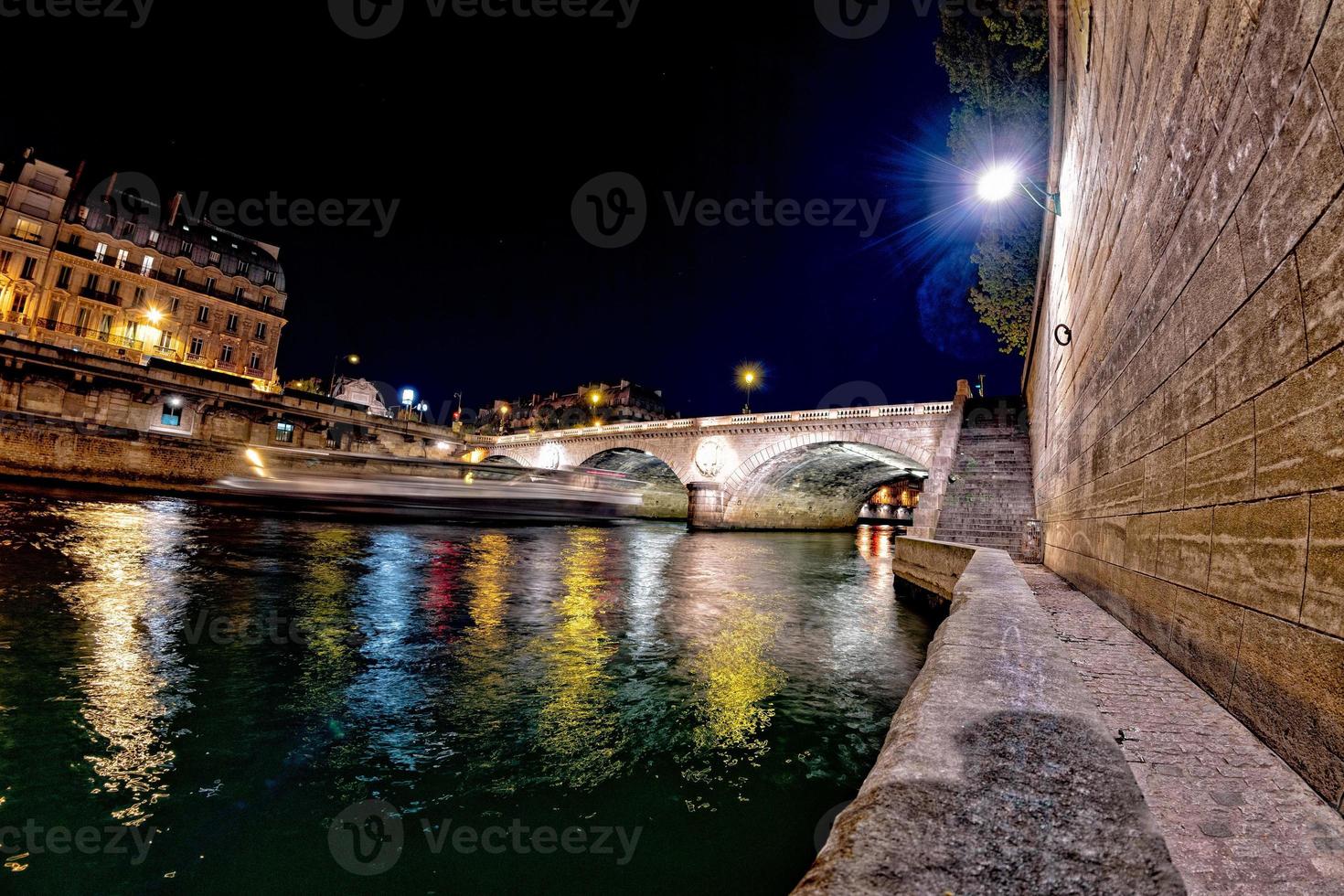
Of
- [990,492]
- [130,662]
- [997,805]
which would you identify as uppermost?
[990,492]

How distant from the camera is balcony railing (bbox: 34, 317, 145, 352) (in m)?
37.8

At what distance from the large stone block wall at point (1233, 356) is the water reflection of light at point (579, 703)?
145 inches

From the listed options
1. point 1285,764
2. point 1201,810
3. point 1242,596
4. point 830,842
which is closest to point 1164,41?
point 1242,596

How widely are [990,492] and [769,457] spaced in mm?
18425

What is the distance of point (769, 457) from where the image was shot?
36.3 m

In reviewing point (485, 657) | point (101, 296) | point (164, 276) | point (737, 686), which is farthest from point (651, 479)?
point (737, 686)

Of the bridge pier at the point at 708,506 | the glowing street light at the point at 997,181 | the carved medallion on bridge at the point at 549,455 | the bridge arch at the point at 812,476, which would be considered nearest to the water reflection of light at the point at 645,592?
the glowing street light at the point at 997,181

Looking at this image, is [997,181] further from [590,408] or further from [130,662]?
[590,408]

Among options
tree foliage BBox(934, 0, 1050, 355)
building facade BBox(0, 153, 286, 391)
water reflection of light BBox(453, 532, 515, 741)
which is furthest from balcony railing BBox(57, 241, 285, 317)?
tree foliage BBox(934, 0, 1050, 355)

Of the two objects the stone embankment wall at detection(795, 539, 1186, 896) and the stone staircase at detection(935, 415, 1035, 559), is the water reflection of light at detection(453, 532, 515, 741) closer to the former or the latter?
the stone embankment wall at detection(795, 539, 1186, 896)

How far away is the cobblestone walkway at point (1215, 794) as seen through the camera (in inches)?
67.8

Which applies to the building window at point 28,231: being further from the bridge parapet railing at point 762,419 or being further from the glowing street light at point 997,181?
the glowing street light at point 997,181

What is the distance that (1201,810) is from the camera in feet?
6.93

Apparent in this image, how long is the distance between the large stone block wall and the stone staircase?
1094 cm
